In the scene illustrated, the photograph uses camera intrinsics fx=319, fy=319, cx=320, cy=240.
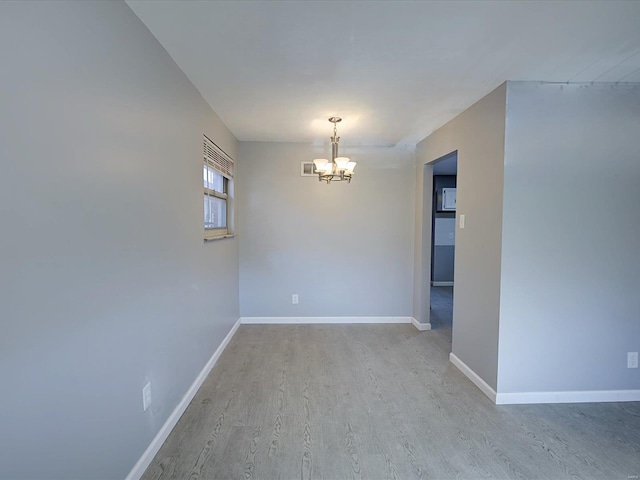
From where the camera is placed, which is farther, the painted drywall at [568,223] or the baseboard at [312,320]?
the baseboard at [312,320]

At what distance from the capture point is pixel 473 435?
2021 millimetres

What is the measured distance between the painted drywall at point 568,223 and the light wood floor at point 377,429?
1.34 ft

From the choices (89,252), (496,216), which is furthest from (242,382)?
(496,216)

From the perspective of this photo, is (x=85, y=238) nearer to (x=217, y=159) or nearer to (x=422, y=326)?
(x=217, y=159)

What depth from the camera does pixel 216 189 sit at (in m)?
3.41

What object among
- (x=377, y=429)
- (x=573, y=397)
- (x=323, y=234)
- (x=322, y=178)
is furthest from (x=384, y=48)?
(x=573, y=397)

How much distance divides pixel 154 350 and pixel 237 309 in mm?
2289

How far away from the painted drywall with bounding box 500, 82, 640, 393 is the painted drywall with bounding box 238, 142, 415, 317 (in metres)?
1.95

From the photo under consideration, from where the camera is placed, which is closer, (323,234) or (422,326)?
(422,326)

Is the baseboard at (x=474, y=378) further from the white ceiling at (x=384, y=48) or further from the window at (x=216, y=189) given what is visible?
the window at (x=216, y=189)

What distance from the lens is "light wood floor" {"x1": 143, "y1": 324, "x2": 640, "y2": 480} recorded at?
68.4 inches

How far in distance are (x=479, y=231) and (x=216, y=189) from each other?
8.49 ft

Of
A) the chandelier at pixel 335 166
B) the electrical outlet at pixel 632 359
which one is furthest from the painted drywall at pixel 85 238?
the electrical outlet at pixel 632 359

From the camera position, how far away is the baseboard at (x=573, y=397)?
2.39m
